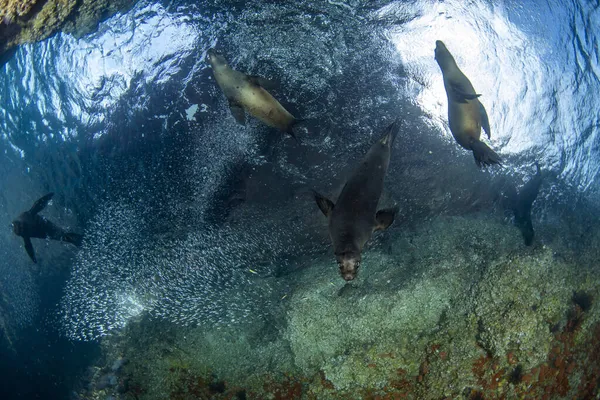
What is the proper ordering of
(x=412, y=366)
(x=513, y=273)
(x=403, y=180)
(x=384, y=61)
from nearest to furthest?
(x=412, y=366), (x=513, y=273), (x=384, y=61), (x=403, y=180)

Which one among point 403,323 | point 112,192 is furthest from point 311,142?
point 112,192

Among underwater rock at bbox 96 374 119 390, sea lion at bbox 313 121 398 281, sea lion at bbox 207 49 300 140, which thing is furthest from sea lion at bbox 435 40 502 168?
underwater rock at bbox 96 374 119 390

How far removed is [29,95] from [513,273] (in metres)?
12.1

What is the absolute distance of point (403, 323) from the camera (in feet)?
18.3

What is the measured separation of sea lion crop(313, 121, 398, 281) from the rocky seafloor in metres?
3.38

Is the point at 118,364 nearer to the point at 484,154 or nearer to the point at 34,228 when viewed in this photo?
the point at 34,228

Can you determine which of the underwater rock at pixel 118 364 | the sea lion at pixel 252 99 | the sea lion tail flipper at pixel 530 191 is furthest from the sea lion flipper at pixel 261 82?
the sea lion tail flipper at pixel 530 191

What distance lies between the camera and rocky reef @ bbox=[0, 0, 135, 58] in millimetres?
5312

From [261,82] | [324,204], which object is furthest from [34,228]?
[324,204]

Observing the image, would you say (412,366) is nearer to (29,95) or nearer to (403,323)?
(403,323)

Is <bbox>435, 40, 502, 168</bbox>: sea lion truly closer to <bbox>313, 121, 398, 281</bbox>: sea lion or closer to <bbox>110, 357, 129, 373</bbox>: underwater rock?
<bbox>313, 121, 398, 281</bbox>: sea lion

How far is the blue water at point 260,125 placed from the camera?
5902mm

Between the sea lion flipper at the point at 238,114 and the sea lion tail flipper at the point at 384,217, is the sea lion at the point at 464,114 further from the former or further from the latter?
the sea lion flipper at the point at 238,114

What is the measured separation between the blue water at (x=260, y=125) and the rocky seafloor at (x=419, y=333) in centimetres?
75
